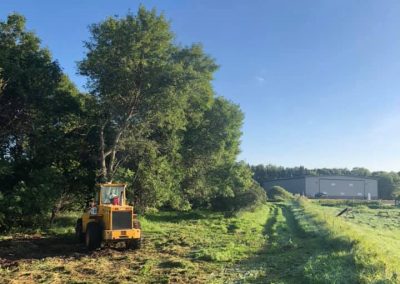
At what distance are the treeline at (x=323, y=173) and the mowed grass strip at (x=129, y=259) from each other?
402 ft

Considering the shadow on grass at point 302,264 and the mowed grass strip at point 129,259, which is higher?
the shadow on grass at point 302,264

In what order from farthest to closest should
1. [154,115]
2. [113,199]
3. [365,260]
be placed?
[154,115]
[113,199]
[365,260]

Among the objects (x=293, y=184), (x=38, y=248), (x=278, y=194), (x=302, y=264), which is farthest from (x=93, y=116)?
(x=293, y=184)

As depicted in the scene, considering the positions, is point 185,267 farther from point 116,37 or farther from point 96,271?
point 116,37

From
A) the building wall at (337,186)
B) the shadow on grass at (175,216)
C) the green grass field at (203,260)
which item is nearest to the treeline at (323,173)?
the building wall at (337,186)

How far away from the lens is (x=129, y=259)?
1491 centimetres

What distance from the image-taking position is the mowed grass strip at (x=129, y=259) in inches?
466

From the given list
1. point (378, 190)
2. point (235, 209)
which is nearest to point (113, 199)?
point (235, 209)

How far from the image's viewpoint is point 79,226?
19.1 meters

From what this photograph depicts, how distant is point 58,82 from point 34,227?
8119 mm

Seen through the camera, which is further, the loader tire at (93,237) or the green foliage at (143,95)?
the green foliage at (143,95)

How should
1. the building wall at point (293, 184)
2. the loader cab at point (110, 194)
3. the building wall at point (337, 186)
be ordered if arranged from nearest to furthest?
the loader cab at point (110, 194), the building wall at point (337, 186), the building wall at point (293, 184)

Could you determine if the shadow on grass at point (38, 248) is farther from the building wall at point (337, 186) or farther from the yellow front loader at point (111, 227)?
the building wall at point (337, 186)

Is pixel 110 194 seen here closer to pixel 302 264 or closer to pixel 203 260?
pixel 203 260
